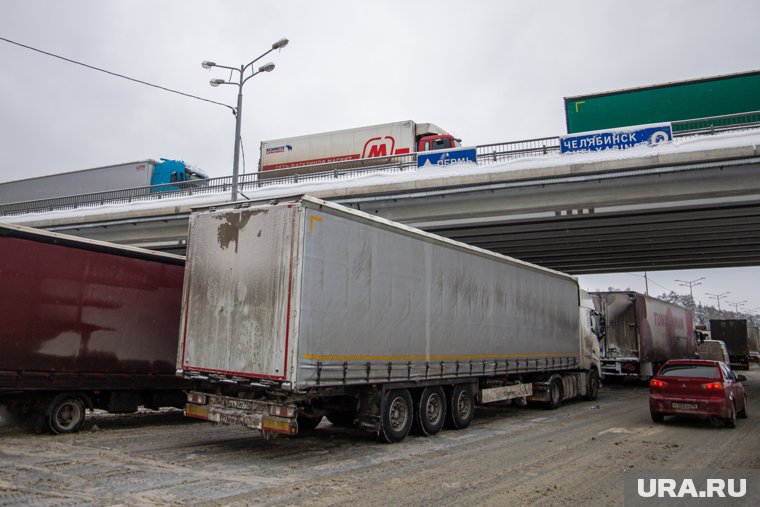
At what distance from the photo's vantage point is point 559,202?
63.6ft

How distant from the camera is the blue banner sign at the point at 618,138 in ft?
59.8

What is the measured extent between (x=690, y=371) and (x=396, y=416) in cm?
661

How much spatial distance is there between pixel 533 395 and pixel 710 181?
967 cm

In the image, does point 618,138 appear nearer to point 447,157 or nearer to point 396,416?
point 447,157

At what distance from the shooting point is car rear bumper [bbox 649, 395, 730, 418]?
34.7ft

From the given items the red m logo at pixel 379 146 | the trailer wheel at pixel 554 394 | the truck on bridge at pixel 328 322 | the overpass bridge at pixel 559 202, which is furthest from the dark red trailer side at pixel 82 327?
the red m logo at pixel 379 146

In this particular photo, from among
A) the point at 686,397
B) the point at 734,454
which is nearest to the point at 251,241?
the point at 734,454

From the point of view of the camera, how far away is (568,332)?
15484 millimetres

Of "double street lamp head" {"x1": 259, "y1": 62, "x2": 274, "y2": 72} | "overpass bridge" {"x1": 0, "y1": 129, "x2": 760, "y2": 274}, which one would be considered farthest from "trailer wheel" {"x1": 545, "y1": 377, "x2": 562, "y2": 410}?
"double street lamp head" {"x1": 259, "y1": 62, "x2": 274, "y2": 72}

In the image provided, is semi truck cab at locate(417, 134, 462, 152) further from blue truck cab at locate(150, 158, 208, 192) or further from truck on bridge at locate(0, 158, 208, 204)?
blue truck cab at locate(150, 158, 208, 192)

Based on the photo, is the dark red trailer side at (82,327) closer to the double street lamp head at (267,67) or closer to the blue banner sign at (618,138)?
the double street lamp head at (267,67)

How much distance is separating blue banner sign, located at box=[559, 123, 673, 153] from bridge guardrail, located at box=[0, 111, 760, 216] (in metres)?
0.62

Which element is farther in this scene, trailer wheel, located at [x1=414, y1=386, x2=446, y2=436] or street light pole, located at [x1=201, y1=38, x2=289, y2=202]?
street light pole, located at [x1=201, y1=38, x2=289, y2=202]

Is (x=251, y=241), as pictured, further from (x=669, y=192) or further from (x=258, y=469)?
(x=669, y=192)
